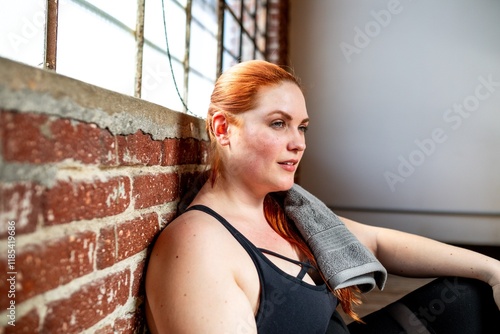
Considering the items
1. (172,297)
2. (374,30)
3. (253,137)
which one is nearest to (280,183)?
(253,137)

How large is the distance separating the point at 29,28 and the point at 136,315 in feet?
2.00

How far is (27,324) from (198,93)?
56.3 inches

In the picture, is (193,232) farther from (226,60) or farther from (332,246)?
(226,60)

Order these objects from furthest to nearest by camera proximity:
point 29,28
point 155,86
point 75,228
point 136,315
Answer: point 155,86 → point 136,315 → point 29,28 → point 75,228

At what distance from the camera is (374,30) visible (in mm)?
3775

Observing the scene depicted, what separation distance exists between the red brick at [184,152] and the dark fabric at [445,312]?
0.81 metres

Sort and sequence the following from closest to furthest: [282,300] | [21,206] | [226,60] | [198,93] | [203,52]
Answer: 1. [21,206]
2. [282,300]
3. [198,93]
4. [203,52]
5. [226,60]

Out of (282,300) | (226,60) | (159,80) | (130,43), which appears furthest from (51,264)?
(226,60)

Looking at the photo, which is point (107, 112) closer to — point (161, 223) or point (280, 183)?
point (161, 223)

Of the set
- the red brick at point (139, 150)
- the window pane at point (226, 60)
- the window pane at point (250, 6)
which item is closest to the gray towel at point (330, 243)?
the red brick at point (139, 150)

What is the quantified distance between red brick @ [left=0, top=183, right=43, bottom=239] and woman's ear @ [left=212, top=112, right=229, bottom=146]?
67 cm

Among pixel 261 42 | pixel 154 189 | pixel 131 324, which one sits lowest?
pixel 131 324

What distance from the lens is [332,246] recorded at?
4.29ft

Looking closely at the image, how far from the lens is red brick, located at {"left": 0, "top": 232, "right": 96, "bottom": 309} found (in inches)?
23.0
